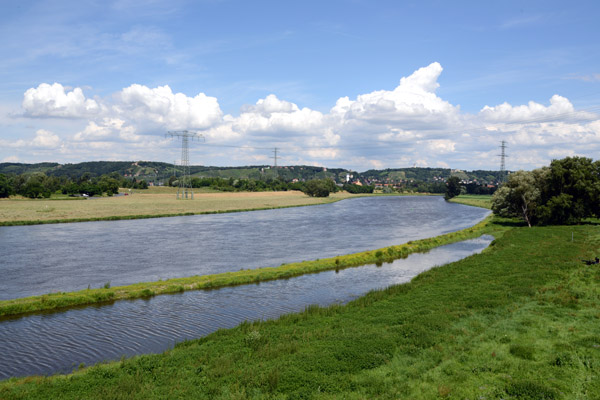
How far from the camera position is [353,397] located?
13.9 metres

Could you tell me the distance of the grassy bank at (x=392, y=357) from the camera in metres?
14.4

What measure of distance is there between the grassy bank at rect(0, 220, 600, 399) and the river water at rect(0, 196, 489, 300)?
63.8ft

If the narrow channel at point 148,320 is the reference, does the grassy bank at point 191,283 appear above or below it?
above

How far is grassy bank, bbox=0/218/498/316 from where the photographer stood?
2892cm

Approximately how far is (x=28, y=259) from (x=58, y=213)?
181ft

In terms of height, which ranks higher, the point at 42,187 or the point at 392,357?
the point at 42,187

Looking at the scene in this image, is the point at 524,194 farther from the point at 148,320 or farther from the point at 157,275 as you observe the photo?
the point at 148,320

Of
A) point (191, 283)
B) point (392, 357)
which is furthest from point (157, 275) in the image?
point (392, 357)

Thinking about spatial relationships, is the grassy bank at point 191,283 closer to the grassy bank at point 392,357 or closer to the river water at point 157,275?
the river water at point 157,275

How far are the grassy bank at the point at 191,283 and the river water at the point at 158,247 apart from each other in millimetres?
3077

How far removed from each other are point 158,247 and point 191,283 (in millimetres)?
22855

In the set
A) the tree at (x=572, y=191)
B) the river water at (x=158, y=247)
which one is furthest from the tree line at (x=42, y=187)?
the tree at (x=572, y=191)

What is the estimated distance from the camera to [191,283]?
3528 centimetres

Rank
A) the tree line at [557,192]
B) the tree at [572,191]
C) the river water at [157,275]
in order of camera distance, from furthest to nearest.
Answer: the tree line at [557,192] → the tree at [572,191] → the river water at [157,275]
